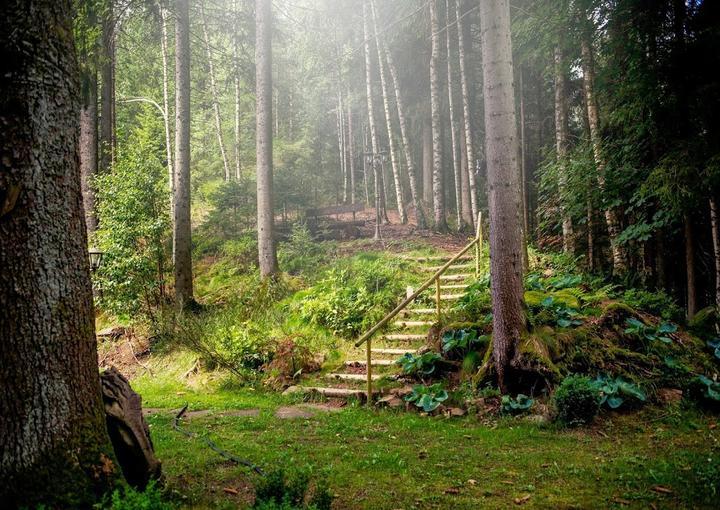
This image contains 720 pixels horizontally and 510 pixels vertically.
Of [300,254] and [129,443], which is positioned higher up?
[300,254]

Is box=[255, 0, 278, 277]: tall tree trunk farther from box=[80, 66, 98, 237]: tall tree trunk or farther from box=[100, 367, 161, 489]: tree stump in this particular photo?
box=[100, 367, 161, 489]: tree stump

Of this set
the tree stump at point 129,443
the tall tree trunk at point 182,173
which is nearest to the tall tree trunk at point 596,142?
the tree stump at point 129,443

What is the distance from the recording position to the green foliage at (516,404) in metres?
5.72

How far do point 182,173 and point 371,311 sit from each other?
5.93 m

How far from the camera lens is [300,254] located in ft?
45.3

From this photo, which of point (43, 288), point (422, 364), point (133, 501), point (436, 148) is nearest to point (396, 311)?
point (422, 364)

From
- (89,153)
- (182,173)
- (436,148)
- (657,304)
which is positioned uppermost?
(436,148)

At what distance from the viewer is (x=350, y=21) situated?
2105 centimetres

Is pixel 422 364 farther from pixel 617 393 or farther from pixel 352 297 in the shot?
pixel 352 297

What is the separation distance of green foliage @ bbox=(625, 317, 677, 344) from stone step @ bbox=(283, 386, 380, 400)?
3903 millimetres

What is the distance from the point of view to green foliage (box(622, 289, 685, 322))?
736 centimetres

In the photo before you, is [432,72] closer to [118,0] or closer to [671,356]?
[118,0]

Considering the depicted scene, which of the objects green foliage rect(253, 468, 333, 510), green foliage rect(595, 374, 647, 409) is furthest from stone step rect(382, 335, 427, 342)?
green foliage rect(253, 468, 333, 510)

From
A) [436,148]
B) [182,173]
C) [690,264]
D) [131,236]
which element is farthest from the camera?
[436,148]
